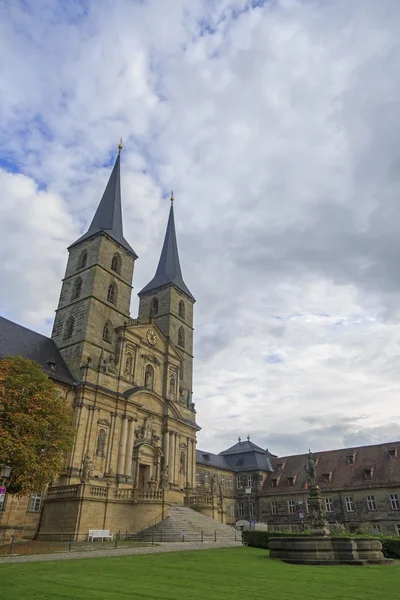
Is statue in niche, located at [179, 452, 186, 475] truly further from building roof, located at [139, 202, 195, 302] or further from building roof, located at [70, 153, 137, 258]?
building roof, located at [70, 153, 137, 258]

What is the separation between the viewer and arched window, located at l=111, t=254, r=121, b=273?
46406mm

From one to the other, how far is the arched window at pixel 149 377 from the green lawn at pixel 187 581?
27884mm

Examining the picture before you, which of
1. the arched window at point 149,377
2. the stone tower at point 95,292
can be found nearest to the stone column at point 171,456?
the arched window at point 149,377

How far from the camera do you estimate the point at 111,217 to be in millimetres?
49531

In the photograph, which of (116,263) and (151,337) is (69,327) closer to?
(151,337)

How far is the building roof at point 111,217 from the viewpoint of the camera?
4738 centimetres

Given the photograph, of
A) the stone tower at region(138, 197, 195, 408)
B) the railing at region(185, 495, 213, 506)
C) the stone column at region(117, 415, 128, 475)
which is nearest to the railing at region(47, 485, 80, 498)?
the stone column at region(117, 415, 128, 475)

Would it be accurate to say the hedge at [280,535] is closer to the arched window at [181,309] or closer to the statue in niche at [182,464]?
the statue in niche at [182,464]

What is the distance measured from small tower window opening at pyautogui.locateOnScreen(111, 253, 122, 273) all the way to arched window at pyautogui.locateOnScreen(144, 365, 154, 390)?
10856 mm

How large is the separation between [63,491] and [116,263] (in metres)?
24.2

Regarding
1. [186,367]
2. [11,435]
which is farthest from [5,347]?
[186,367]

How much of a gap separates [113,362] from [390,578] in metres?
30.6

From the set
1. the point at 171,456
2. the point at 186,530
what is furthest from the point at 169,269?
the point at 186,530

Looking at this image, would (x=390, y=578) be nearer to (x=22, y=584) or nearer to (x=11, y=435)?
(x=22, y=584)
